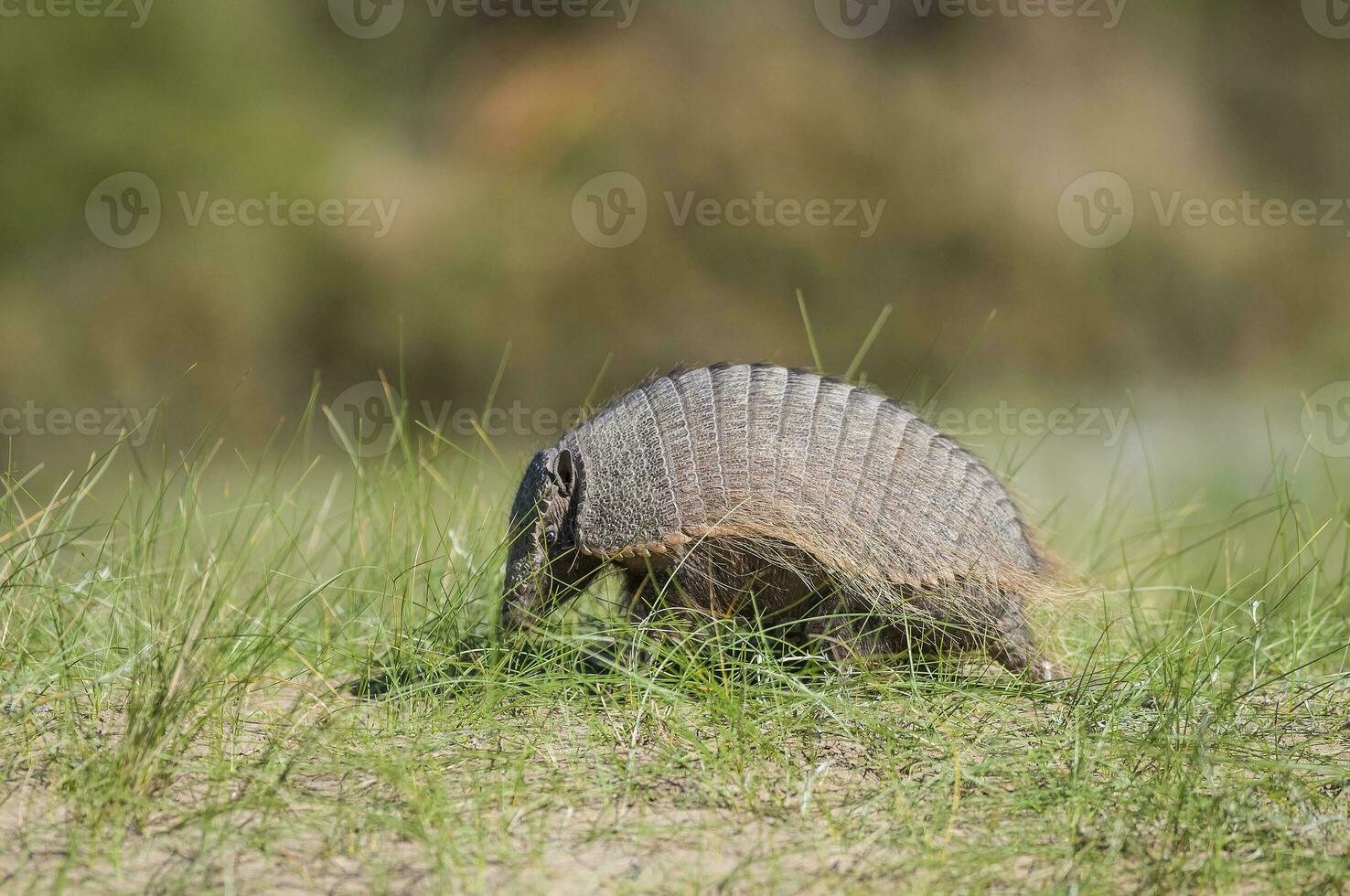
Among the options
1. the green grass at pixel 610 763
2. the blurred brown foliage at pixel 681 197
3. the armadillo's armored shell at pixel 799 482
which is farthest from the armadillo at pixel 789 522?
the blurred brown foliage at pixel 681 197

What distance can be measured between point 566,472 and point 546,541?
9.3 inches

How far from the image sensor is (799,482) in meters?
3.47

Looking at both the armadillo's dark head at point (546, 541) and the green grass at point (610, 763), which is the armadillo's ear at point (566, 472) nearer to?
the armadillo's dark head at point (546, 541)

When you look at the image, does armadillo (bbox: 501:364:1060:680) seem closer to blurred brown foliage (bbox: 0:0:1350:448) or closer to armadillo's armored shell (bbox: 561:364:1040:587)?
armadillo's armored shell (bbox: 561:364:1040:587)

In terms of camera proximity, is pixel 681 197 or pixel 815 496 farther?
pixel 681 197

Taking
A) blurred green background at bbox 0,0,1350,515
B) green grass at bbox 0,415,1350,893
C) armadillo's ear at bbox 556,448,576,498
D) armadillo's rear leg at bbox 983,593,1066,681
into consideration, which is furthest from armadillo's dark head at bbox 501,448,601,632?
blurred green background at bbox 0,0,1350,515

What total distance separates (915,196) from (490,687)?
1051 cm

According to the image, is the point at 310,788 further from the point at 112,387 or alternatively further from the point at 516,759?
the point at 112,387

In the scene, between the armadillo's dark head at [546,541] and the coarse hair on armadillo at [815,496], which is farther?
the armadillo's dark head at [546,541]

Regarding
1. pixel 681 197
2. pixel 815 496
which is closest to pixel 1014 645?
pixel 815 496

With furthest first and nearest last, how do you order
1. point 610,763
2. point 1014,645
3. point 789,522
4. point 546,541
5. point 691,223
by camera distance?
point 691,223, point 546,541, point 1014,645, point 789,522, point 610,763

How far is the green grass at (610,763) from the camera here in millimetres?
2371

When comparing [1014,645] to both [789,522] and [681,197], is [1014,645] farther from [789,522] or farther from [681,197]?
[681,197]

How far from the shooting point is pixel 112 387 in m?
12.1
